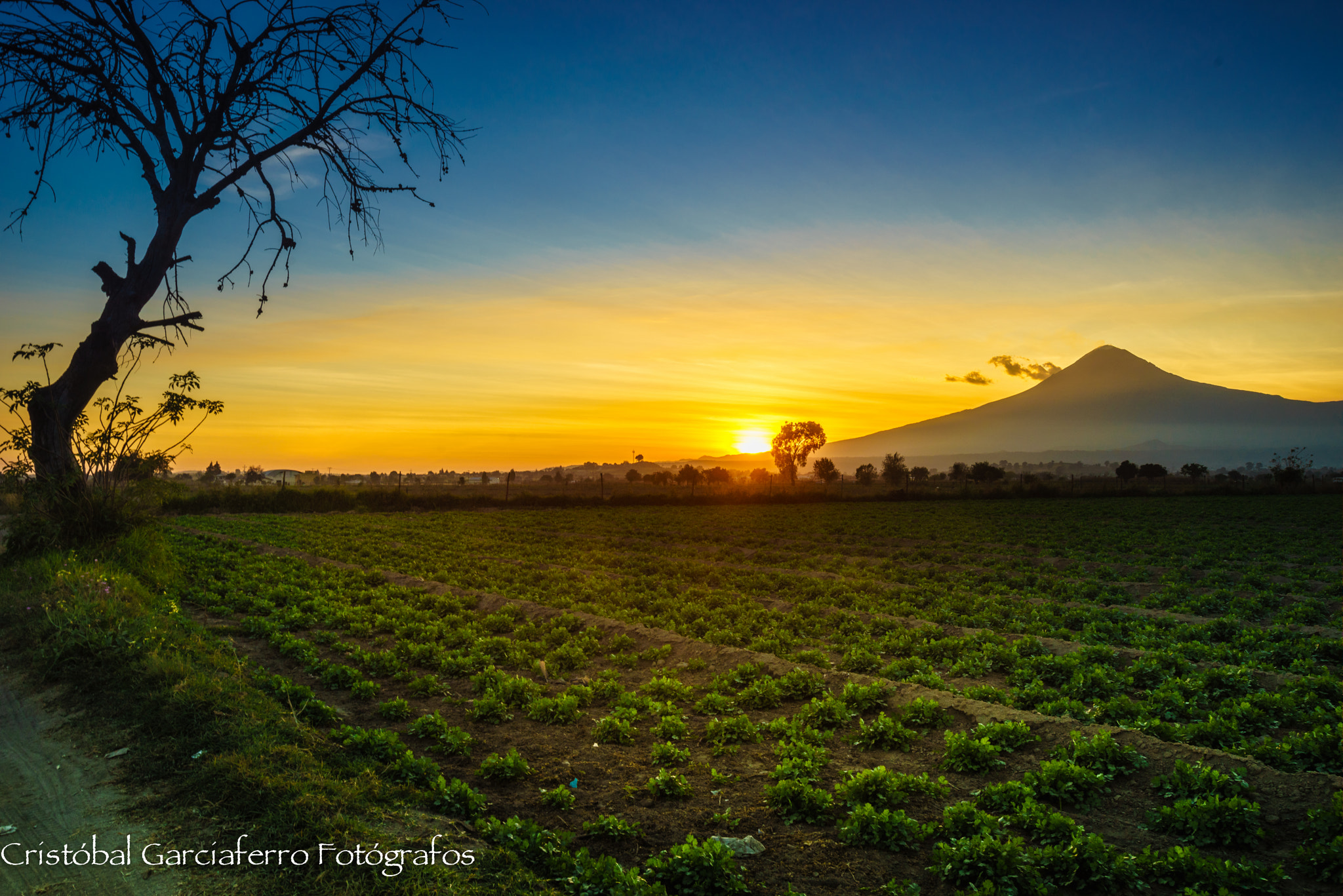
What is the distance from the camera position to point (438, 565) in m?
19.7

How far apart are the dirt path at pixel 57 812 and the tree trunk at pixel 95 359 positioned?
8.26 meters

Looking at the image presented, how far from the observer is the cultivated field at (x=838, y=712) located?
16.9 ft

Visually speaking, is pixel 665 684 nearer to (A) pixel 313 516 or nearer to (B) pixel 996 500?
(A) pixel 313 516

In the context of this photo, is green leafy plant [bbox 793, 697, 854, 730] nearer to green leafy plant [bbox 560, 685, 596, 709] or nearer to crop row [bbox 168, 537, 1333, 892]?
crop row [bbox 168, 537, 1333, 892]

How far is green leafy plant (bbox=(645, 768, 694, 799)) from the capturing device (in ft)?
20.1

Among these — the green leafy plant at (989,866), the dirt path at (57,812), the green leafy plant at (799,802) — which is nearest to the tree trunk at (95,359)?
the dirt path at (57,812)

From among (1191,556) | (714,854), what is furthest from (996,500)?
(714,854)

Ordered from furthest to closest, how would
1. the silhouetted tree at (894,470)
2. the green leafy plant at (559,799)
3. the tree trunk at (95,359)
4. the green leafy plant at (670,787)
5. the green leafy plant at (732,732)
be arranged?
the silhouetted tree at (894,470) → the tree trunk at (95,359) → the green leafy plant at (732,732) → the green leafy plant at (670,787) → the green leafy plant at (559,799)

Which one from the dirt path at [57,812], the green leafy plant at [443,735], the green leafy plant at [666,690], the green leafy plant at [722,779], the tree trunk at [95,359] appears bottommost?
the green leafy plant at [722,779]

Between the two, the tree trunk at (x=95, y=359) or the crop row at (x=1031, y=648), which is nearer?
the crop row at (x=1031, y=648)

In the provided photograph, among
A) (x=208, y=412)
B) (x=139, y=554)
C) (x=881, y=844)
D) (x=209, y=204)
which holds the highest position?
(x=209, y=204)

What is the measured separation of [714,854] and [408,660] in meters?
7.04

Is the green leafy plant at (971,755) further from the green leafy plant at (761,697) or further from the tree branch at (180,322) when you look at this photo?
the tree branch at (180,322)

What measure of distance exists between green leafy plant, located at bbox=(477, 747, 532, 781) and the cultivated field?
18 mm
